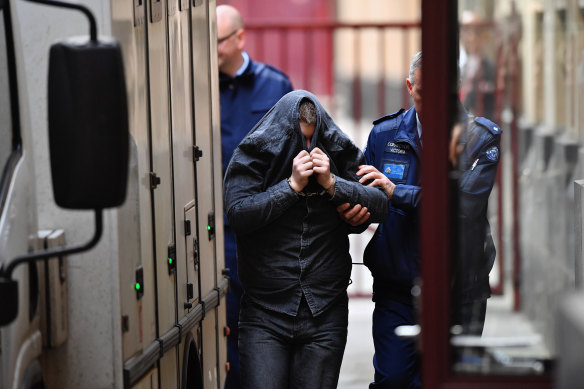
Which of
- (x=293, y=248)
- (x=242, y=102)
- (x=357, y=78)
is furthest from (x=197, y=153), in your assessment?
(x=357, y=78)

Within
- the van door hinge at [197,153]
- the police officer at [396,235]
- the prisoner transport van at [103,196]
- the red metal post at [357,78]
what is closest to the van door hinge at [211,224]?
the prisoner transport van at [103,196]

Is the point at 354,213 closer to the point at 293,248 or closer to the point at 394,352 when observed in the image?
the point at 293,248

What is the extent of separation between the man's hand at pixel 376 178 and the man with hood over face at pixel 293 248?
64mm

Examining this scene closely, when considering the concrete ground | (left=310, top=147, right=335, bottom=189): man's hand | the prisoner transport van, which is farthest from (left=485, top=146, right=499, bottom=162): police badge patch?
the concrete ground

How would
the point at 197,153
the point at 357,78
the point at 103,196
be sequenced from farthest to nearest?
the point at 357,78 < the point at 197,153 < the point at 103,196

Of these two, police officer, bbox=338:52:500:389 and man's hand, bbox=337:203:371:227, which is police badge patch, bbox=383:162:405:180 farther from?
man's hand, bbox=337:203:371:227

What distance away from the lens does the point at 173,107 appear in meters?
4.73

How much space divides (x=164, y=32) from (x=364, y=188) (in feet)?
3.36

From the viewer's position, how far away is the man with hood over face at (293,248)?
188 inches

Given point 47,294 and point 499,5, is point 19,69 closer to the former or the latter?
point 47,294

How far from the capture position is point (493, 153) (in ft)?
10.6

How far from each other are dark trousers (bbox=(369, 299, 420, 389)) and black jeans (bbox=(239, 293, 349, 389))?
0.87ft

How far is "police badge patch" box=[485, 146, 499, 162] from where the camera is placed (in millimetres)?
3191

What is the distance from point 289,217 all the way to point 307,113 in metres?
0.43
